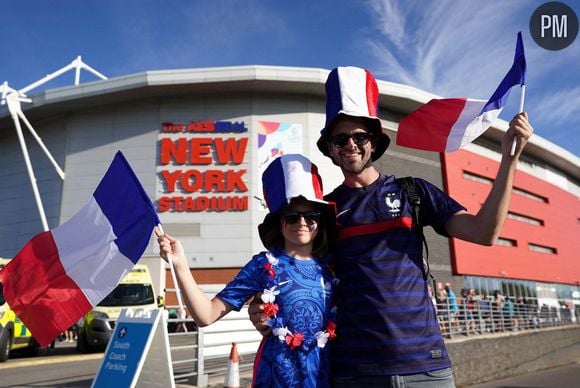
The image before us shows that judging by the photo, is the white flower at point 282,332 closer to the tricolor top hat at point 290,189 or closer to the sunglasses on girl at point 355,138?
the tricolor top hat at point 290,189

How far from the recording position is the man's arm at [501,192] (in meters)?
2.08

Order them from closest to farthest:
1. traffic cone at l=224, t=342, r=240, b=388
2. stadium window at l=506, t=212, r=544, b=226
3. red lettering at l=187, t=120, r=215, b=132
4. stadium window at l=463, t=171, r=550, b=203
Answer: traffic cone at l=224, t=342, r=240, b=388, red lettering at l=187, t=120, r=215, b=132, stadium window at l=463, t=171, r=550, b=203, stadium window at l=506, t=212, r=544, b=226

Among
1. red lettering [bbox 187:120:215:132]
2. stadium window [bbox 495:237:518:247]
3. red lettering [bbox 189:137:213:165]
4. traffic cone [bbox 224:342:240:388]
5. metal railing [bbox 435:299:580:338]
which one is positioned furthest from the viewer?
stadium window [bbox 495:237:518:247]

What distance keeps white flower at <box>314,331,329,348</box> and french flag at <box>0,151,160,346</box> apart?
129 centimetres

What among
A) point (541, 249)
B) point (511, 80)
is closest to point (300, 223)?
point (511, 80)

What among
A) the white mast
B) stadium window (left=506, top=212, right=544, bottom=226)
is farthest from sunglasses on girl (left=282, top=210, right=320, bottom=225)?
stadium window (left=506, top=212, right=544, bottom=226)

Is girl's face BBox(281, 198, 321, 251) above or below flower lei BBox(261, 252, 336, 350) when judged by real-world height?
above

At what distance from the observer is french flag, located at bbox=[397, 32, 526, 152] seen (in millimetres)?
2947

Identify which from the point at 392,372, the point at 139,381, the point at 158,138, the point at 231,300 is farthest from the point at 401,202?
the point at 158,138

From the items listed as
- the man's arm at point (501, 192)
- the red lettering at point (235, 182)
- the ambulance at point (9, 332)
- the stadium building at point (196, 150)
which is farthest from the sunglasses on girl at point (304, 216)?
the red lettering at point (235, 182)

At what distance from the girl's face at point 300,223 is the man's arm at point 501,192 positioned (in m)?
0.78

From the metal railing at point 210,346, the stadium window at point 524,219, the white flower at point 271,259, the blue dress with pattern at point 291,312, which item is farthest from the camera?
the stadium window at point 524,219

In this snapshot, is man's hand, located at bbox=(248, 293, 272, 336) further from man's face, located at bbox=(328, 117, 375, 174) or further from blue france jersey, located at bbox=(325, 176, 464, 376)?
man's face, located at bbox=(328, 117, 375, 174)

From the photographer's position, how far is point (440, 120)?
3.06 metres
